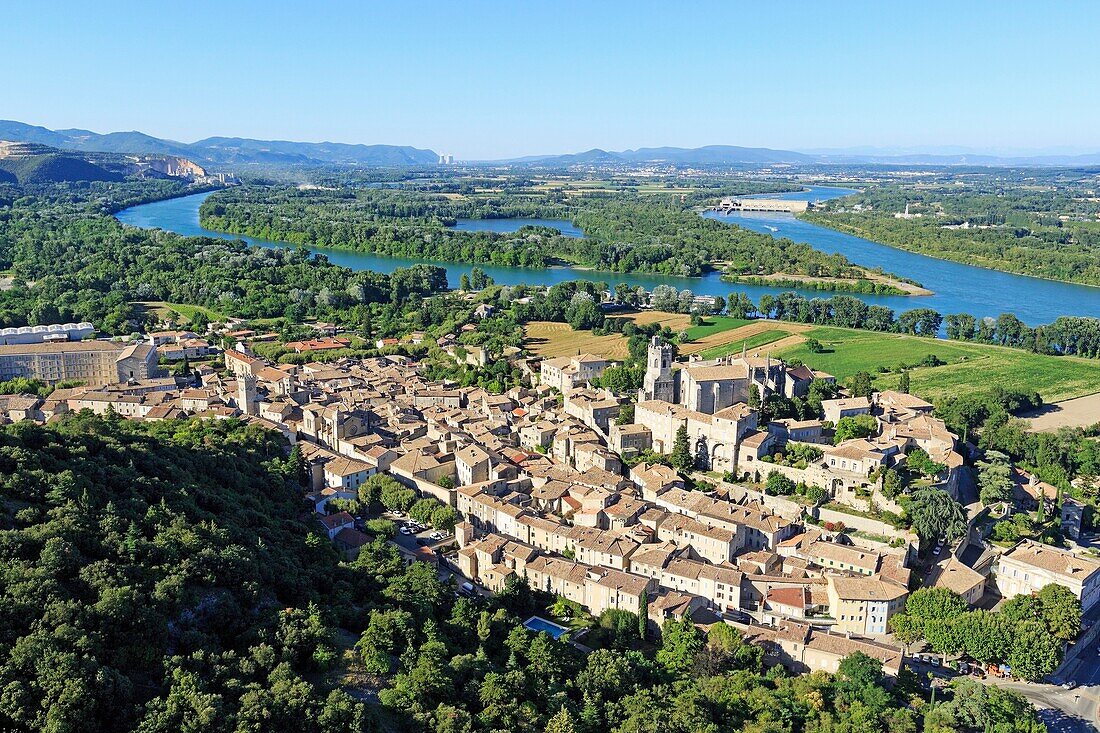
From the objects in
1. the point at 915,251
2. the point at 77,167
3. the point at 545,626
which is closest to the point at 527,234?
the point at 915,251

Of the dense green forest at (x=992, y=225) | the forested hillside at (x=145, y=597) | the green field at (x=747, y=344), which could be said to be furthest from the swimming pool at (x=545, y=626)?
the dense green forest at (x=992, y=225)

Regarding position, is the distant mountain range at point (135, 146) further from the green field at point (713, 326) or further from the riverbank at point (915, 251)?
the green field at point (713, 326)

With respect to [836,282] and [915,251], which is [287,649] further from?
[915,251]

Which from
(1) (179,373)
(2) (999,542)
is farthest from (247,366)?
(2) (999,542)

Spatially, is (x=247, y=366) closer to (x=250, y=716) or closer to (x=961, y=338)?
(x=250, y=716)

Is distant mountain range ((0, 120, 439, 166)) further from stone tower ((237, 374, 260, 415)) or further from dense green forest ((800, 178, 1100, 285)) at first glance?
stone tower ((237, 374, 260, 415))

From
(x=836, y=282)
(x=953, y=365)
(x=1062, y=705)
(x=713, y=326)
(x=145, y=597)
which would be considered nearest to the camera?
(x=145, y=597)

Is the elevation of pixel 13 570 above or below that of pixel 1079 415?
above
